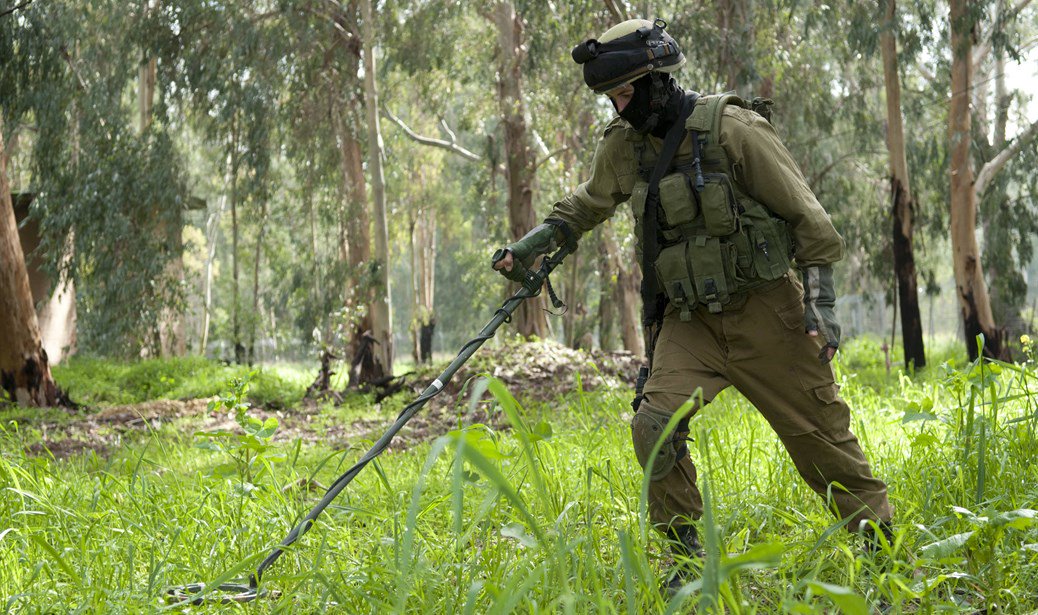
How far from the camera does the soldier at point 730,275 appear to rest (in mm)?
3170

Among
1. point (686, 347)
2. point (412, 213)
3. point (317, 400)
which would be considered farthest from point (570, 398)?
point (412, 213)

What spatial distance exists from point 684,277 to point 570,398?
595 centimetres

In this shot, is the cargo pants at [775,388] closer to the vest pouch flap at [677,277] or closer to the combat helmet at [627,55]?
the vest pouch flap at [677,277]

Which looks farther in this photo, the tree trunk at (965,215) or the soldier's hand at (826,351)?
the tree trunk at (965,215)

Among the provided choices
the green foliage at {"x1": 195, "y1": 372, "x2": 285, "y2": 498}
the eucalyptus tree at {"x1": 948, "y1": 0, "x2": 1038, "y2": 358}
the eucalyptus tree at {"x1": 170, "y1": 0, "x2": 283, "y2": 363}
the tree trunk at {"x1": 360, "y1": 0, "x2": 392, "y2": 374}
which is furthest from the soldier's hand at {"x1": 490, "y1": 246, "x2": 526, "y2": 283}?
the eucalyptus tree at {"x1": 170, "y1": 0, "x2": 283, "y2": 363}

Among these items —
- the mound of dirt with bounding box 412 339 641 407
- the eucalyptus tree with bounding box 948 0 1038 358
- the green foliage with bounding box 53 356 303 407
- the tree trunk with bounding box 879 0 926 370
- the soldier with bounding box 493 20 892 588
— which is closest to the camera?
the soldier with bounding box 493 20 892 588

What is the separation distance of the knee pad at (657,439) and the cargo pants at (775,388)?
3 centimetres

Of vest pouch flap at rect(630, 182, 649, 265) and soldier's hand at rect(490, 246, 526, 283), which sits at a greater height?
vest pouch flap at rect(630, 182, 649, 265)

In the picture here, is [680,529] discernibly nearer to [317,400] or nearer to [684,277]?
[684,277]

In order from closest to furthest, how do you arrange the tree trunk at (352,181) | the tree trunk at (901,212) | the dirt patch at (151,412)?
the dirt patch at (151,412), the tree trunk at (901,212), the tree trunk at (352,181)

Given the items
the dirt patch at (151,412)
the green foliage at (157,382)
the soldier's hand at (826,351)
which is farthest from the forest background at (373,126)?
the soldier's hand at (826,351)

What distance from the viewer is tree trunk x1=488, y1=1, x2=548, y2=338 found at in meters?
13.6

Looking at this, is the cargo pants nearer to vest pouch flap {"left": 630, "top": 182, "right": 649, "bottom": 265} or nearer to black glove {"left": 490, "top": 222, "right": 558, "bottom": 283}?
vest pouch flap {"left": 630, "top": 182, "right": 649, "bottom": 265}

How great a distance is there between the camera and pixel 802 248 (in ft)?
10.6
